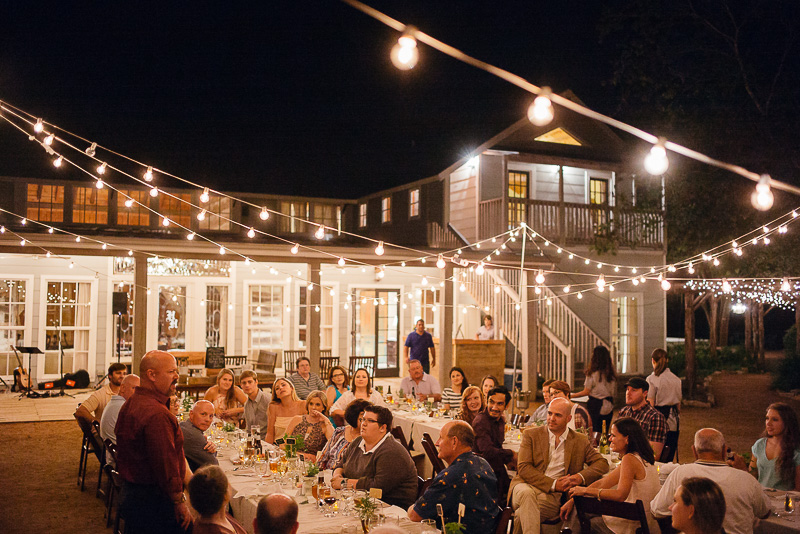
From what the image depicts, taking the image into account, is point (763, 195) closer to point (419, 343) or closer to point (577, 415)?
point (577, 415)

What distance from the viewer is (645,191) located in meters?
16.4

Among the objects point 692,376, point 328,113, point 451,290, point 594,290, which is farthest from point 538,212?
point 328,113

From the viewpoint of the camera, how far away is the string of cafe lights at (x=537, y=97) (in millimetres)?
2939

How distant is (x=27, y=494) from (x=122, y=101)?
12725 mm

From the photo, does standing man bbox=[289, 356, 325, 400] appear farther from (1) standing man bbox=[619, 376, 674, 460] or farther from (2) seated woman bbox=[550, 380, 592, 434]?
(1) standing man bbox=[619, 376, 674, 460]

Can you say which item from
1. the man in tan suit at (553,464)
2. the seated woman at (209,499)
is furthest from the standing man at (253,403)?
the seated woman at (209,499)

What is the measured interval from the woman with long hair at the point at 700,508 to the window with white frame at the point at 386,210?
54.6 feet

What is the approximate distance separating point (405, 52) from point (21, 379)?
1476cm

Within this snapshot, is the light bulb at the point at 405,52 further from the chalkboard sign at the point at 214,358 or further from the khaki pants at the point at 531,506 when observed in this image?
the chalkboard sign at the point at 214,358

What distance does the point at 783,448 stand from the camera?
5.41 metres

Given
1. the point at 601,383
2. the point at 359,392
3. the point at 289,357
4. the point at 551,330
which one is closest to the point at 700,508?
the point at 359,392

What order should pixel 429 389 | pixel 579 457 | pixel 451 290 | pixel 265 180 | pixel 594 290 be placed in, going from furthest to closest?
pixel 265 180
pixel 594 290
pixel 451 290
pixel 429 389
pixel 579 457

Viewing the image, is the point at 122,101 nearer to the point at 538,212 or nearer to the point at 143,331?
the point at 143,331

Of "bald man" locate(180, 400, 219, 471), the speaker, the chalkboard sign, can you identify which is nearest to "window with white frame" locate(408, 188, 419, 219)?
the chalkboard sign
